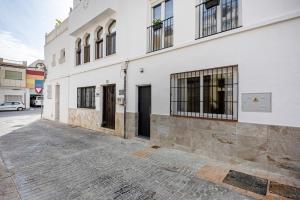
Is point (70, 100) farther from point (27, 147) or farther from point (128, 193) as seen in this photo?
point (128, 193)

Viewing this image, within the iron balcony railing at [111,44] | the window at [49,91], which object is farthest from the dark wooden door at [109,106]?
the window at [49,91]

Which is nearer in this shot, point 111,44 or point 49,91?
point 111,44

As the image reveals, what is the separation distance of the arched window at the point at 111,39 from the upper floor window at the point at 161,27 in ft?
8.36

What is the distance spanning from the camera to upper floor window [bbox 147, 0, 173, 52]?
6304 millimetres

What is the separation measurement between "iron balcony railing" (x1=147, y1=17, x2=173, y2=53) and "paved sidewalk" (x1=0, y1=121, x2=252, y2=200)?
12.4ft

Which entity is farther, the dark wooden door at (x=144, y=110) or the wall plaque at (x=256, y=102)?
the dark wooden door at (x=144, y=110)

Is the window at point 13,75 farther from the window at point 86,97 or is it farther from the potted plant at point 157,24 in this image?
the potted plant at point 157,24

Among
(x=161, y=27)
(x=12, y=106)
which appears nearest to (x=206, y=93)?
(x=161, y=27)

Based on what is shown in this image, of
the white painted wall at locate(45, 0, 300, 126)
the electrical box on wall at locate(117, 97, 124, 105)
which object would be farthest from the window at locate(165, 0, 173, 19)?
the electrical box on wall at locate(117, 97, 124, 105)

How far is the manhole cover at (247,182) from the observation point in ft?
11.1

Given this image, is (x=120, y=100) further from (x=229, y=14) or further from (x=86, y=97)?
(x=229, y=14)

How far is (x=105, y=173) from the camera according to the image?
4.11 meters

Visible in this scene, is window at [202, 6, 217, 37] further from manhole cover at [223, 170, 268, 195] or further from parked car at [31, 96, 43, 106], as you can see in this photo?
parked car at [31, 96, 43, 106]

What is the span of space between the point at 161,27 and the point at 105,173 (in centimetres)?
528
